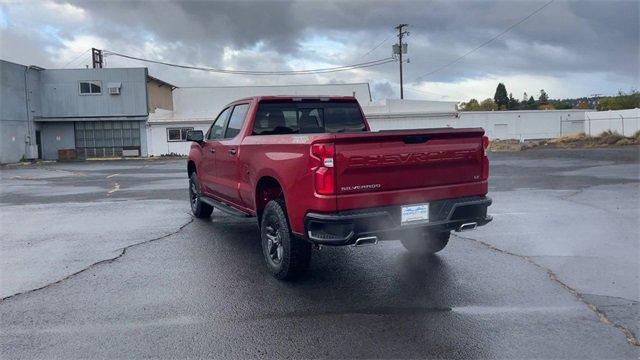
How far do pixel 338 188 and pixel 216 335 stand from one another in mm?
1622

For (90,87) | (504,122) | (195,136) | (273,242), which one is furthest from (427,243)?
(504,122)

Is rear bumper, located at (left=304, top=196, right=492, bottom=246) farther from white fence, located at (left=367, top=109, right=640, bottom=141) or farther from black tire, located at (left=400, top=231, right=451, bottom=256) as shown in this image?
white fence, located at (left=367, top=109, right=640, bottom=141)

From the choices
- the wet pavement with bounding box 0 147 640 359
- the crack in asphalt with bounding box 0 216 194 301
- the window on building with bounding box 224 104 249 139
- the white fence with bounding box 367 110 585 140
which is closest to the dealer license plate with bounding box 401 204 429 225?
the wet pavement with bounding box 0 147 640 359

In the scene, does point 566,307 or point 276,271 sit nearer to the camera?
point 566,307

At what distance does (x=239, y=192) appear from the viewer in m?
6.63

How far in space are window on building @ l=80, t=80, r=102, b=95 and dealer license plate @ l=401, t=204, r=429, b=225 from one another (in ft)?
126

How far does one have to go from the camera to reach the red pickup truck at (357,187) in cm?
471

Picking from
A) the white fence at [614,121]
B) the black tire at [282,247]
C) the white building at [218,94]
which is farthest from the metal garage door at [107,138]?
the white fence at [614,121]

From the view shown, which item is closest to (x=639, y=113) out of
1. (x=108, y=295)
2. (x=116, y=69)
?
(x=116, y=69)

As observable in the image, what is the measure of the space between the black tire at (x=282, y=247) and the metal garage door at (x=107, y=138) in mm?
35858

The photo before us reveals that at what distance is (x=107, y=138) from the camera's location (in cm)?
3941

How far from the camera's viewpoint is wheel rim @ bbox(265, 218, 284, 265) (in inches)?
219

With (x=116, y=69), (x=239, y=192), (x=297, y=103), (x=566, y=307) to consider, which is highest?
(x=116, y=69)

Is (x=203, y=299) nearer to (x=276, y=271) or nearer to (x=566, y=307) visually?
(x=276, y=271)
